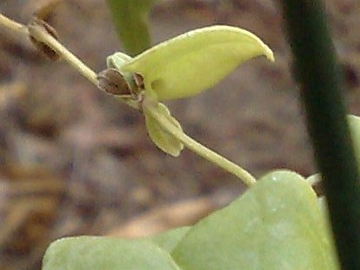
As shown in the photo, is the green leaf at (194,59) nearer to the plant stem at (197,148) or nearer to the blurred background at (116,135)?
the plant stem at (197,148)

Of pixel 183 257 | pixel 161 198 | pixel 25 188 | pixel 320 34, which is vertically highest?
pixel 320 34

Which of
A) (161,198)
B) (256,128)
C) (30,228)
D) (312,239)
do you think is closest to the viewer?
(312,239)

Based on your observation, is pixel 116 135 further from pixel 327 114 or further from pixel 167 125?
pixel 327 114

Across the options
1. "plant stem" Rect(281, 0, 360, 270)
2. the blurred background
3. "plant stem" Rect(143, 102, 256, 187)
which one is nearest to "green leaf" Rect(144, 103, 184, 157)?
"plant stem" Rect(143, 102, 256, 187)

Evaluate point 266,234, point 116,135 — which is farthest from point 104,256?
point 116,135

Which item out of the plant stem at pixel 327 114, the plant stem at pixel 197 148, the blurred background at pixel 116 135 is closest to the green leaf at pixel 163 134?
the plant stem at pixel 197 148

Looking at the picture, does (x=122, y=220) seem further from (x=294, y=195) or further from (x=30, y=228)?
(x=294, y=195)

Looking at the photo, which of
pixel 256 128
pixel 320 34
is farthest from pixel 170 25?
pixel 320 34
